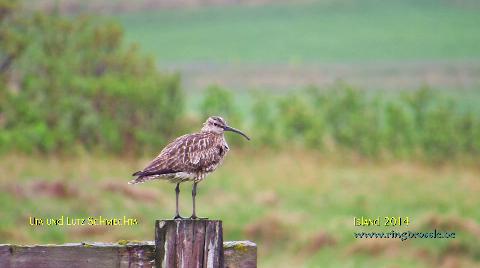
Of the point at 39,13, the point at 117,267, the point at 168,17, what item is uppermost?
the point at 168,17

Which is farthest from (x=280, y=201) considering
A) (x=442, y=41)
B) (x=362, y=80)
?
(x=442, y=41)

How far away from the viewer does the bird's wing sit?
8.70m

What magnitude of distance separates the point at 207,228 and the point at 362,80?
59.2 meters

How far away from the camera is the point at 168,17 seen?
86.9m

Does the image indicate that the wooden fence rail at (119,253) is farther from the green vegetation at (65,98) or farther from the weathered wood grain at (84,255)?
the green vegetation at (65,98)

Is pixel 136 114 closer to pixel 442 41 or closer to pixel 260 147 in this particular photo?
pixel 260 147

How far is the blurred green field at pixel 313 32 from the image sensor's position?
73875 mm

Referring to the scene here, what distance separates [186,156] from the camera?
895 centimetres

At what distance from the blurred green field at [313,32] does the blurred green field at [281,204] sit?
44368mm

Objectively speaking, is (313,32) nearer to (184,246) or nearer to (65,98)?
(65,98)

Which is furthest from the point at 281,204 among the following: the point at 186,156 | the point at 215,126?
the point at 186,156

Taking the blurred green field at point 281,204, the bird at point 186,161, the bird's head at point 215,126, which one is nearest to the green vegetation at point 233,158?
the blurred green field at point 281,204

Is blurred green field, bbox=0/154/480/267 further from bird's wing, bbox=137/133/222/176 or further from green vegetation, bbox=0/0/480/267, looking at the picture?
bird's wing, bbox=137/133/222/176

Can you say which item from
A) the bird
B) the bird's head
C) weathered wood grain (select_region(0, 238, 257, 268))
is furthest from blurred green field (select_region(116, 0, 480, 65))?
weathered wood grain (select_region(0, 238, 257, 268))
